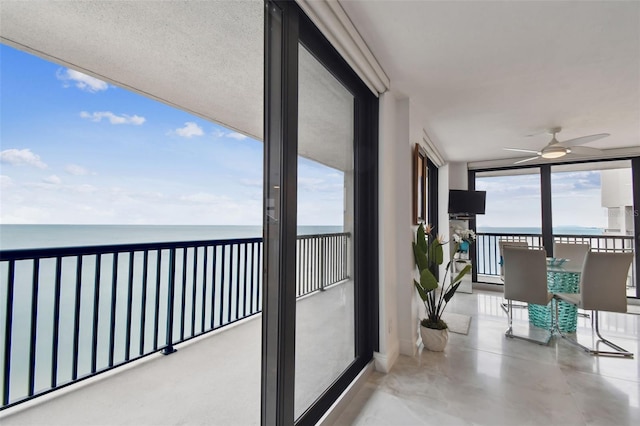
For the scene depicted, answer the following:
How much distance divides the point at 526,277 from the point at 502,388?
140 centimetres

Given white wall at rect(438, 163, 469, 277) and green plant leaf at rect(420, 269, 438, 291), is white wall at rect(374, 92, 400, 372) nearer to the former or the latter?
green plant leaf at rect(420, 269, 438, 291)

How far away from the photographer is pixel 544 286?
A: 9.61 feet

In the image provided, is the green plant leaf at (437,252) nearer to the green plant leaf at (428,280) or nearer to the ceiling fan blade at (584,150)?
the green plant leaf at (428,280)

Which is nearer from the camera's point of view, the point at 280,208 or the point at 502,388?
the point at 280,208

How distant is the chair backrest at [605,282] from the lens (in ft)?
8.80

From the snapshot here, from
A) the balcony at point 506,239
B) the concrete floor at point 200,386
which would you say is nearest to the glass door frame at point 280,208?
the concrete floor at point 200,386

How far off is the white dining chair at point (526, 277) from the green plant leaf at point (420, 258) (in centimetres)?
117

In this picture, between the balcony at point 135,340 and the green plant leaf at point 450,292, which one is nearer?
the balcony at point 135,340

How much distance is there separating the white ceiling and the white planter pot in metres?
2.26

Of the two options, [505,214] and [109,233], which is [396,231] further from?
[505,214]

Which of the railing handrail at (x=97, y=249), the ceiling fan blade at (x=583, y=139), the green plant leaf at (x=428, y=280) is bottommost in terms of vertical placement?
the green plant leaf at (x=428, y=280)

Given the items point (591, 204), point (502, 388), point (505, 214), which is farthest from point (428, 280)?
point (591, 204)

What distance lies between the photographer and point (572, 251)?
3936mm

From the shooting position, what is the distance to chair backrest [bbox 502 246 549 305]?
2.93m
